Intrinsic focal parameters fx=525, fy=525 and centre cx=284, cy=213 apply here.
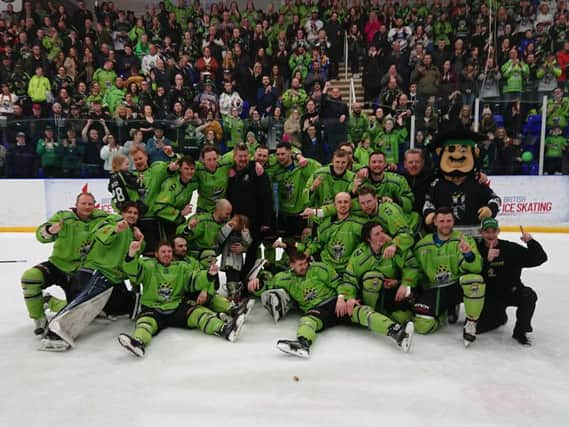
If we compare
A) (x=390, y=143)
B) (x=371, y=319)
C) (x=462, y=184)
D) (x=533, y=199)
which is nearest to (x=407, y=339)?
(x=371, y=319)

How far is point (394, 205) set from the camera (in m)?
4.02

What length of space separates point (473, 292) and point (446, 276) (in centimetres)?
24

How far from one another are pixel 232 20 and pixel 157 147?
606 centimetres

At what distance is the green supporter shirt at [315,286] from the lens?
3.96 metres

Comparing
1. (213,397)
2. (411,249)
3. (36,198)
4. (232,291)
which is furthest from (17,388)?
(36,198)

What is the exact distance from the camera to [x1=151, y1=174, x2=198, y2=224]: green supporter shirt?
4477 millimetres

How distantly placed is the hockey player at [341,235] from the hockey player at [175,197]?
1.26m

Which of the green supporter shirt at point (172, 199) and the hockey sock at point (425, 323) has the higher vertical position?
the green supporter shirt at point (172, 199)

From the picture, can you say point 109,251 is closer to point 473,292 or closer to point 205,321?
point 205,321

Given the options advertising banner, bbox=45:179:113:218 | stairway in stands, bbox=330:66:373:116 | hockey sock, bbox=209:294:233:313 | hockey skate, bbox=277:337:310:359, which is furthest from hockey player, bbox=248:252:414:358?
stairway in stands, bbox=330:66:373:116

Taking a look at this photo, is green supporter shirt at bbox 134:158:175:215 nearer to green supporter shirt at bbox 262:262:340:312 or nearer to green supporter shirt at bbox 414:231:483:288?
green supporter shirt at bbox 262:262:340:312

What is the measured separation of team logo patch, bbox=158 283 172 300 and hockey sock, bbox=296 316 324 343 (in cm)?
→ 98

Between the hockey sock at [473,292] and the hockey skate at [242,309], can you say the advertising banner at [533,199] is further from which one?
the hockey skate at [242,309]

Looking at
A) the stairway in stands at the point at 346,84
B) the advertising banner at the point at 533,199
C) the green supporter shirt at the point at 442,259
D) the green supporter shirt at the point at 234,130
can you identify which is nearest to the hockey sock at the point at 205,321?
the green supporter shirt at the point at 442,259
